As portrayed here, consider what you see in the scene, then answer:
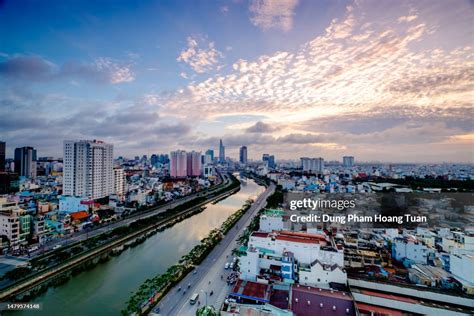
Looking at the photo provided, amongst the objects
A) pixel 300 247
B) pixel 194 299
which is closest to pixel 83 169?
pixel 194 299

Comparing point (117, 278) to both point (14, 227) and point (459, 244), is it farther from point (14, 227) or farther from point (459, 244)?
point (459, 244)

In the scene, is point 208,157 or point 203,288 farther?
point 208,157

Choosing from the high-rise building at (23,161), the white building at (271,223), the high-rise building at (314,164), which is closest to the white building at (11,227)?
the white building at (271,223)

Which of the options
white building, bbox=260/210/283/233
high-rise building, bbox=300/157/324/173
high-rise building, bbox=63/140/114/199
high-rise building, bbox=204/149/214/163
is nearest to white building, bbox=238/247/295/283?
white building, bbox=260/210/283/233

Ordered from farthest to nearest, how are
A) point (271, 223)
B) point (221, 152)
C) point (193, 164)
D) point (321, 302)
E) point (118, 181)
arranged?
1. point (221, 152)
2. point (193, 164)
3. point (118, 181)
4. point (271, 223)
5. point (321, 302)

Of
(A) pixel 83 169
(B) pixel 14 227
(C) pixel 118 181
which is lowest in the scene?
(B) pixel 14 227

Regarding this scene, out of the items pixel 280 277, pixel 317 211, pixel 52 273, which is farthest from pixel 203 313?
pixel 317 211
